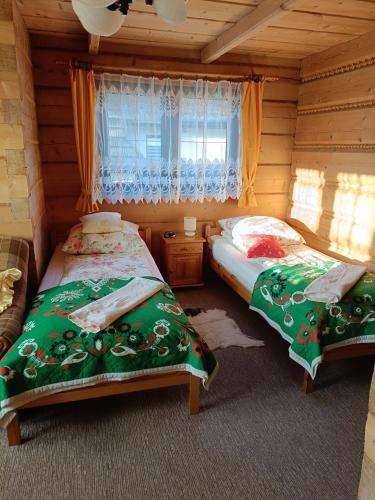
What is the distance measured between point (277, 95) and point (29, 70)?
237cm

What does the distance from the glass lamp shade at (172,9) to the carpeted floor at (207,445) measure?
6.65 feet

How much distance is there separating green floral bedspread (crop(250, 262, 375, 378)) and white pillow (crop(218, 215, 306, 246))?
3.03ft

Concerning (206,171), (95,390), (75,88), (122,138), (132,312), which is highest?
Answer: (75,88)

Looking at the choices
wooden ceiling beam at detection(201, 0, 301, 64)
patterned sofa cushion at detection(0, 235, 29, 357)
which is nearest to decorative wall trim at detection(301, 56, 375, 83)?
wooden ceiling beam at detection(201, 0, 301, 64)

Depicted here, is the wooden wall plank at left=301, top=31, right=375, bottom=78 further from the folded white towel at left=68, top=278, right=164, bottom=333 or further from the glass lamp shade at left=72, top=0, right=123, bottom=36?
the folded white towel at left=68, top=278, right=164, bottom=333

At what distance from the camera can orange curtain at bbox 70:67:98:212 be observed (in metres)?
3.11

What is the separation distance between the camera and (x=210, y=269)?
13.3 ft

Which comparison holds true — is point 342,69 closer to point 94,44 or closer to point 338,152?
point 338,152

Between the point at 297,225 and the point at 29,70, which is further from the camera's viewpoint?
the point at 297,225

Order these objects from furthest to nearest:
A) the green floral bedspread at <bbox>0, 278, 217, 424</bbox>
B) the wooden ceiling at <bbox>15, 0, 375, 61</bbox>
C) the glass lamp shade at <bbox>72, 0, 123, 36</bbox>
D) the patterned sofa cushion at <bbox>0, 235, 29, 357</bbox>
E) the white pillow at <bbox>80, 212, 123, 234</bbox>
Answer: the white pillow at <bbox>80, 212, 123, 234</bbox>, the wooden ceiling at <bbox>15, 0, 375, 61</bbox>, the patterned sofa cushion at <bbox>0, 235, 29, 357</bbox>, the green floral bedspread at <bbox>0, 278, 217, 424</bbox>, the glass lamp shade at <bbox>72, 0, 123, 36</bbox>

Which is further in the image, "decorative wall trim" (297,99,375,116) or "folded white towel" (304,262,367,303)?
"decorative wall trim" (297,99,375,116)

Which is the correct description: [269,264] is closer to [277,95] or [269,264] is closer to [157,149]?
[157,149]

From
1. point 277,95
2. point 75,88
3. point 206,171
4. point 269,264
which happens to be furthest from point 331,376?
point 75,88

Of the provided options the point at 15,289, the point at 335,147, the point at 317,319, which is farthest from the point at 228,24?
the point at 15,289
